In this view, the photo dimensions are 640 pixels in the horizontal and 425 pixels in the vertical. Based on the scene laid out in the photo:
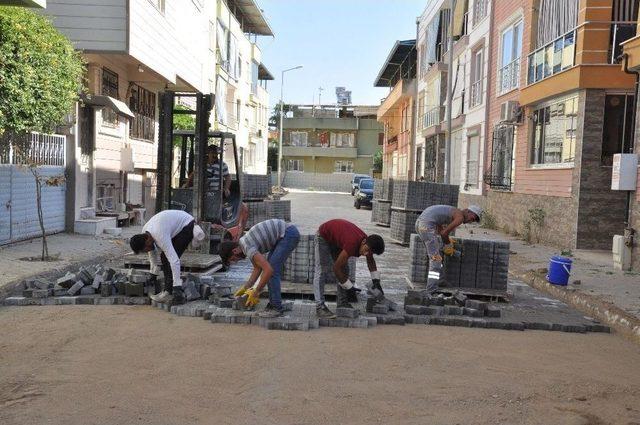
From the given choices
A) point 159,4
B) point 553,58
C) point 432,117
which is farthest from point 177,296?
point 432,117

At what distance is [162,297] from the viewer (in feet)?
24.8

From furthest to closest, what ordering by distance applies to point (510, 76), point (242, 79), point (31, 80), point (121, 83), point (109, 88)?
point (242, 79), point (510, 76), point (121, 83), point (109, 88), point (31, 80)

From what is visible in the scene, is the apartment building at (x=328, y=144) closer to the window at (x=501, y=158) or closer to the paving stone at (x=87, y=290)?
the window at (x=501, y=158)

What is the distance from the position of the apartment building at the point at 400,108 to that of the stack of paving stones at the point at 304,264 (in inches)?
1120

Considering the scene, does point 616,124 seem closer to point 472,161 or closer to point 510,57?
point 510,57

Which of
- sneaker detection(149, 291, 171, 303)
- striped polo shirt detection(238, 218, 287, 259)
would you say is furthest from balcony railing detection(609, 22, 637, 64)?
sneaker detection(149, 291, 171, 303)

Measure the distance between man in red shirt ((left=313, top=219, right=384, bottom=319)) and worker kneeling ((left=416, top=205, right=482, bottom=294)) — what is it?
130 cm

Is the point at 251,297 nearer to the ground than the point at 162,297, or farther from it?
farther from it

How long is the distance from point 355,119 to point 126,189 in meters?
50.5

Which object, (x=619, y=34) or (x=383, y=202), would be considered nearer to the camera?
(x=619, y=34)

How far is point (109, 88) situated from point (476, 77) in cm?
1414

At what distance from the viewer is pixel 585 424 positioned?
13.8ft

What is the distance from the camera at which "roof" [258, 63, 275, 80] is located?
2003 inches

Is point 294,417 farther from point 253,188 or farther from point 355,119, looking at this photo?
point 355,119
